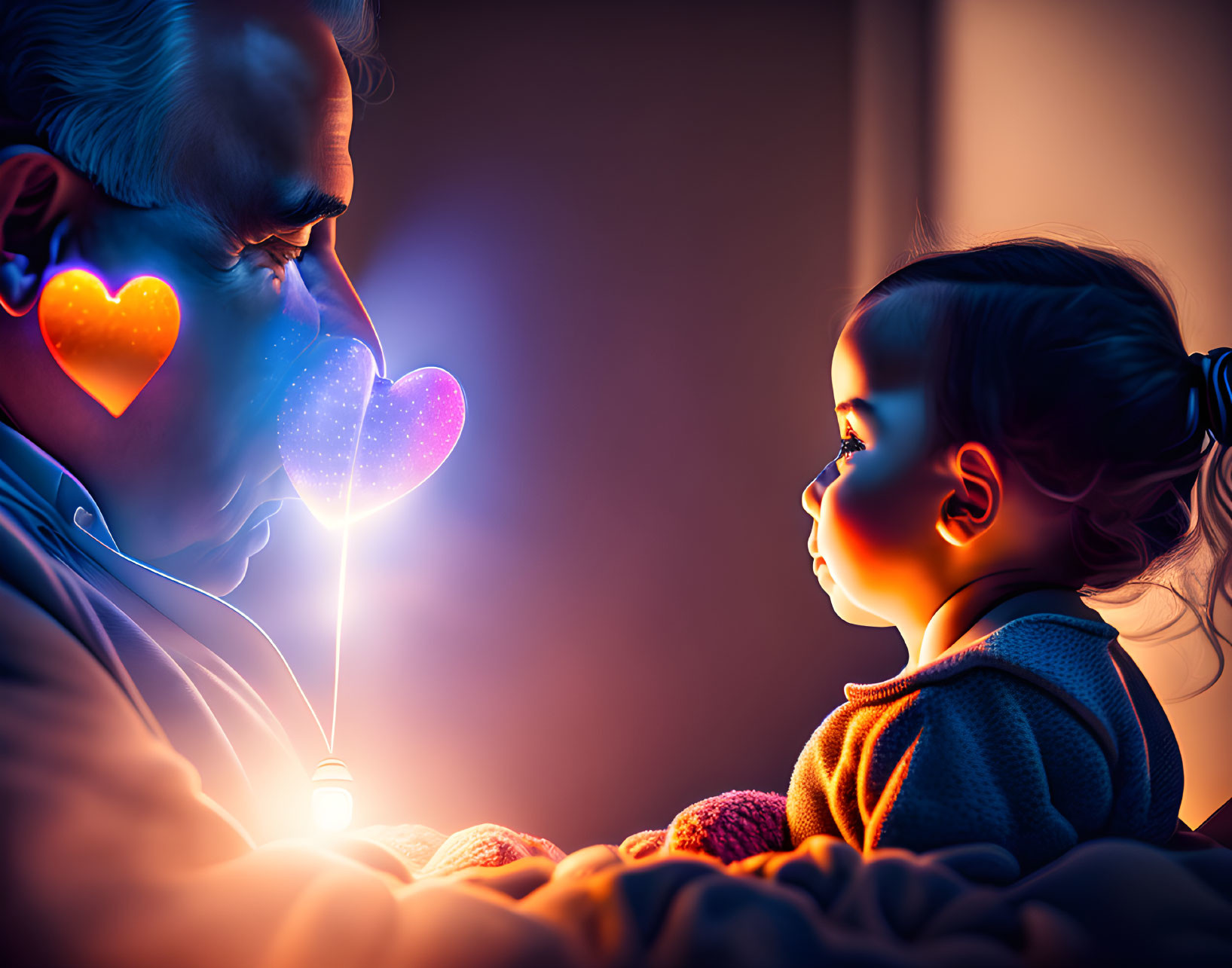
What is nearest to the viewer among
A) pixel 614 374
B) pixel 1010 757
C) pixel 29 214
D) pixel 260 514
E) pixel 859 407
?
pixel 1010 757

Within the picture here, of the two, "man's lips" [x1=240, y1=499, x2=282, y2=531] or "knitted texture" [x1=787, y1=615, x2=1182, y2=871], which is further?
"man's lips" [x1=240, y1=499, x2=282, y2=531]

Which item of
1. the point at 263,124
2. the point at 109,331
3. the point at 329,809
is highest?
the point at 263,124

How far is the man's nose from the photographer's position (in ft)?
2.64

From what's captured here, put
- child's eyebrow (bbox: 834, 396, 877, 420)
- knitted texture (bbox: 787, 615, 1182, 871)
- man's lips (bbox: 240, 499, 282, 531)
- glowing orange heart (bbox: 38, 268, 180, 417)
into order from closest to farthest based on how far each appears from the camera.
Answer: knitted texture (bbox: 787, 615, 1182, 871) < glowing orange heart (bbox: 38, 268, 180, 417) < child's eyebrow (bbox: 834, 396, 877, 420) < man's lips (bbox: 240, 499, 282, 531)

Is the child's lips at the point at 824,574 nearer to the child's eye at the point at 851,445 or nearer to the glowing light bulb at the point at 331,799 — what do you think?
the child's eye at the point at 851,445

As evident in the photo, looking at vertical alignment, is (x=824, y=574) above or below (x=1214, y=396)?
below

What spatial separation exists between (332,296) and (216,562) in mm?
261

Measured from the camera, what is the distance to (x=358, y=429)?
792 mm

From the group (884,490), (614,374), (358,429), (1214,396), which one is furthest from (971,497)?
(614,374)

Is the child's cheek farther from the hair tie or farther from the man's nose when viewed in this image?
the man's nose

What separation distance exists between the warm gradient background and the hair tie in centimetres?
66

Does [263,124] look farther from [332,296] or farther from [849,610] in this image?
[849,610]

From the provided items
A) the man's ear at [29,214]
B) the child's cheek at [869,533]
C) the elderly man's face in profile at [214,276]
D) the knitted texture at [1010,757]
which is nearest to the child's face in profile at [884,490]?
the child's cheek at [869,533]

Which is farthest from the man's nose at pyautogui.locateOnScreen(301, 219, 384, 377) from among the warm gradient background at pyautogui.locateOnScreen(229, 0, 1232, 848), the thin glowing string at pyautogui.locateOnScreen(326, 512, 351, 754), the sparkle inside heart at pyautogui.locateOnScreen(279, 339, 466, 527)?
the warm gradient background at pyautogui.locateOnScreen(229, 0, 1232, 848)
